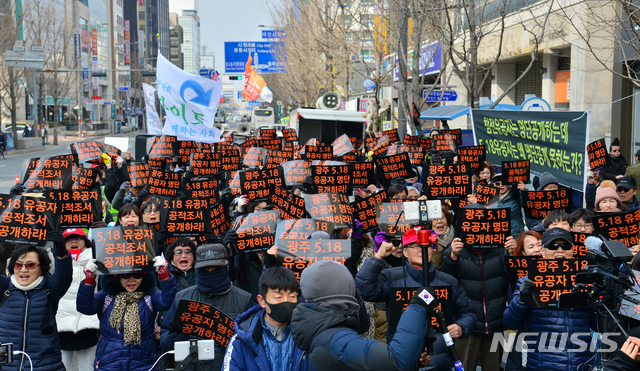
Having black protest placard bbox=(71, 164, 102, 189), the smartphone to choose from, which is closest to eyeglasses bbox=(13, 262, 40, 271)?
the smartphone

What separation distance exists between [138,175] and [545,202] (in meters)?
5.34

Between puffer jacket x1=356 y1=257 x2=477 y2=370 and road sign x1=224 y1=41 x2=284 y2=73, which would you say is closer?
puffer jacket x1=356 y1=257 x2=477 y2=370

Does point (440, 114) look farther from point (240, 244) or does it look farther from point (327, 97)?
point (240, 244)

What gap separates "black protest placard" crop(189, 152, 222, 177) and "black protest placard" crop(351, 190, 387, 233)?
4442 millimetres

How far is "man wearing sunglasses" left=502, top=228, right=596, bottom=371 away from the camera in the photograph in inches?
169

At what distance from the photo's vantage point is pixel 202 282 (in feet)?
14.5

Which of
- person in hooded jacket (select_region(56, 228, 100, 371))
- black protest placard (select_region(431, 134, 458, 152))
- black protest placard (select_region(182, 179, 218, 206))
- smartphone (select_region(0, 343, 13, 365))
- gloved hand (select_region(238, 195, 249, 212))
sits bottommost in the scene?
person in hooded jacket (select_region(56, 228, 100, 371))

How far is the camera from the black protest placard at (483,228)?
17.4 feet

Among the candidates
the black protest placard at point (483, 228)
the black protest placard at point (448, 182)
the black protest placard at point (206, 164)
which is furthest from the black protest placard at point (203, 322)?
the black protest placard at point (206, 164)

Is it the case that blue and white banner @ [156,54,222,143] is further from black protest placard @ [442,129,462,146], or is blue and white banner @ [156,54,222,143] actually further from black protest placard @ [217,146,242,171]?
black protest placard @ [442,129,462,146]

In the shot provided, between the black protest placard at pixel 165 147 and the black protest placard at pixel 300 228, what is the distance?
22.0 ft

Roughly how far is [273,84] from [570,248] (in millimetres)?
69879

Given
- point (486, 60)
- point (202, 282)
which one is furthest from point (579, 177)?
point (486, 60)

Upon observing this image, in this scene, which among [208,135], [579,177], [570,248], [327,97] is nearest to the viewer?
[570,248]
